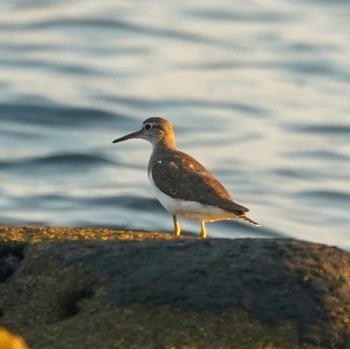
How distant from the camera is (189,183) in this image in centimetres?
1038

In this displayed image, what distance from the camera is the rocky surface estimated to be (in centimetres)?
646

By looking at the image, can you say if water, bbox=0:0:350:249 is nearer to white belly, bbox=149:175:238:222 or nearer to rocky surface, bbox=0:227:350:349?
white belly, bbox=149:175:238:222

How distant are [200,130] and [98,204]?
9.77 ft

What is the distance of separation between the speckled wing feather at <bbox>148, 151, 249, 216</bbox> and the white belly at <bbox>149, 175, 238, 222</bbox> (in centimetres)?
3

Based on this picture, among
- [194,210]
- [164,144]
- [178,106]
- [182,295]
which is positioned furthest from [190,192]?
[178,106]

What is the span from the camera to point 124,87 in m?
20.3

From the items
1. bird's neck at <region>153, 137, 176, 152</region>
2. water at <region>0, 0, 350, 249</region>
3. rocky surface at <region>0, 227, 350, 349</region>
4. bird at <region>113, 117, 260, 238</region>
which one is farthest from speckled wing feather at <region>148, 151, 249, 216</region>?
water at <region>0, 0, 350, 249</region>

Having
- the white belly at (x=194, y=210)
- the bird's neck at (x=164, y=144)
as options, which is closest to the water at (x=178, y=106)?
the bird's neck at (x=164, y=144)

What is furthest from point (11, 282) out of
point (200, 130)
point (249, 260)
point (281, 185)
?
point (200, 130)

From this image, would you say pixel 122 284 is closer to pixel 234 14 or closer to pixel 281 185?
pixel 281 185

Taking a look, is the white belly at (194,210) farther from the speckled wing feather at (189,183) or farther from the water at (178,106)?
the water at (178,106)

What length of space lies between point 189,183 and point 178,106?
9.17 metres

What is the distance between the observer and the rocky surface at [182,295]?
6461mm

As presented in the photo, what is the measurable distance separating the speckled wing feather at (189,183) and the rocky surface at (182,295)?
3.01 meters
